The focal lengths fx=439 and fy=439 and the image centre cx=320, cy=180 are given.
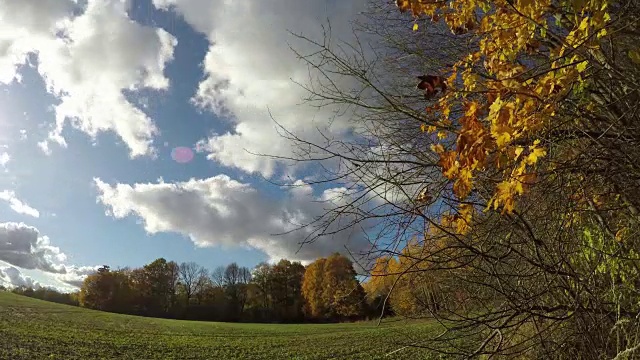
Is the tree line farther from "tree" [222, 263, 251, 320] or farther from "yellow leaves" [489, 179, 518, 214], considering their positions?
"yellow leaves" [489, 179, 518, 214]

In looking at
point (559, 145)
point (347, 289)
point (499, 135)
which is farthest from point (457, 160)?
point (347, 289)

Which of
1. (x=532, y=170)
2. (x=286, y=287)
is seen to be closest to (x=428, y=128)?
(x=532, y=170)

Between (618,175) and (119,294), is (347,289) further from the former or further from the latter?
(119,294)

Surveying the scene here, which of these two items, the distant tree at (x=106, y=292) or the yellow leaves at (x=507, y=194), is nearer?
the yellow leaves at (x=507, y=194)

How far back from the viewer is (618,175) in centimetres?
287

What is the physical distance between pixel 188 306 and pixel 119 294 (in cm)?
1450

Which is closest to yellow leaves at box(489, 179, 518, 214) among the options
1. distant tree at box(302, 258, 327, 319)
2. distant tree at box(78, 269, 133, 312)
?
distant tree at box(302, 258, 327, 319)

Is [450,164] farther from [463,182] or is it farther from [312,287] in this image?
[312,287]

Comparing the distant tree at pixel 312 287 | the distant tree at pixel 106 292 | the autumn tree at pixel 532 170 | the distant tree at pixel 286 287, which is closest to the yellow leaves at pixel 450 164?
the autumn tree at pixel 532 170

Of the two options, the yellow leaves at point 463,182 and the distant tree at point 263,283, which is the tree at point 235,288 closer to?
the distant tree at point 263,283

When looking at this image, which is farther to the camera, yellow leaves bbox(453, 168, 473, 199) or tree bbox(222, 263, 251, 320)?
tree bbox(222, 263, 251, 320)

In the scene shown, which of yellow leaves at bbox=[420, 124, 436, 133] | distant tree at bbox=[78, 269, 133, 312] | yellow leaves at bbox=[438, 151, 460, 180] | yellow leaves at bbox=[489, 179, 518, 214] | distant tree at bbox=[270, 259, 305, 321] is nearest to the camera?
yellow leaves at bbox=[489, 179, 518, 214]

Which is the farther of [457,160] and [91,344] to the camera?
[91,344]

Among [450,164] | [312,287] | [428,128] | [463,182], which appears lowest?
[463,182]
